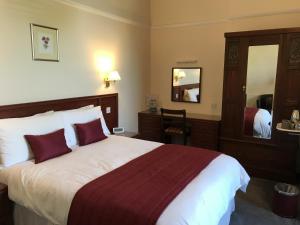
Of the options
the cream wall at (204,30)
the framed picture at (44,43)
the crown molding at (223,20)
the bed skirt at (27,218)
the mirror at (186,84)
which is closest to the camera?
the bed skirt at (27,218)

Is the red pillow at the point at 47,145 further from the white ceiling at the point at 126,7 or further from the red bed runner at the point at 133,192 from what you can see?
the white ceiling at the point at 126,7

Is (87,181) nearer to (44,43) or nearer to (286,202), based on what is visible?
(44,43)

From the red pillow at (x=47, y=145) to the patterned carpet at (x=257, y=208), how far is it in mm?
1969

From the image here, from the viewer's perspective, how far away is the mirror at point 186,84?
4566 mm

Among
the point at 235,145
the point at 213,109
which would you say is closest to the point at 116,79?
the point at 213,109

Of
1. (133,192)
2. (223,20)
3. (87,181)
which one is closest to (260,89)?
(223,20)

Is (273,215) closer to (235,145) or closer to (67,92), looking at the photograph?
(235,145)

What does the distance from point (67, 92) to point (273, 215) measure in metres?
2.91

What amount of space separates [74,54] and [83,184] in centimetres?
206

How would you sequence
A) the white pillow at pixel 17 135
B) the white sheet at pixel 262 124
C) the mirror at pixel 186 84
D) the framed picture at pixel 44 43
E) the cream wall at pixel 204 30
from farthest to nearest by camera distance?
the mirror at pixel 186 84, the cream wall at pixel 204 30, the white sheet at pixel 262 124, the framed picture at pixel 44 43, the white pillow at pixel 17 135

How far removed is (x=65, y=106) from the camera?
3.23m

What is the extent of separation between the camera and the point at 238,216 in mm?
2709

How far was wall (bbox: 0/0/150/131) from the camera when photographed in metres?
2.65

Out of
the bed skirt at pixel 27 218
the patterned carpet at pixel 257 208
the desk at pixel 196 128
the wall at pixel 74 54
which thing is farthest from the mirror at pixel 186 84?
the bed skirt at pixel 27 218
